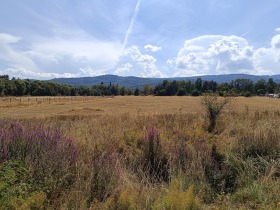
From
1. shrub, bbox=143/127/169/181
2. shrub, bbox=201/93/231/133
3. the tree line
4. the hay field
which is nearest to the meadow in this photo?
shrub, bbox=143/127/169/181

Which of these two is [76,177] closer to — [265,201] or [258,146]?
[265,201]

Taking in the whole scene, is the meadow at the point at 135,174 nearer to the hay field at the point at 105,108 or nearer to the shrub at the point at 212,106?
the shrub at the point at 212,106

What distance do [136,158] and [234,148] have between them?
286cm

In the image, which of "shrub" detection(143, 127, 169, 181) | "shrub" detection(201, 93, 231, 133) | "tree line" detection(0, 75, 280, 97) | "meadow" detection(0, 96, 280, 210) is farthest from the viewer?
"tree line" detection(0, 75, 280, 97)

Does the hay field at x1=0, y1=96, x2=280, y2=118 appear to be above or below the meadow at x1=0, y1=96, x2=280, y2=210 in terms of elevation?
below

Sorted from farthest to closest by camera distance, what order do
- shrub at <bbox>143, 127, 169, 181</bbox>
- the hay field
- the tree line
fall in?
the tree line
the hay field
shrub at <bbox>143, 127, 169, 181</bbox>

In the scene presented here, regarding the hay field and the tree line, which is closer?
the hay field

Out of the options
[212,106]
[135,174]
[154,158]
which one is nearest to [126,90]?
[212,106]

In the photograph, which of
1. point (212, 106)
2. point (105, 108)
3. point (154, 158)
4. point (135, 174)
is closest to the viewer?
point (135, 174)

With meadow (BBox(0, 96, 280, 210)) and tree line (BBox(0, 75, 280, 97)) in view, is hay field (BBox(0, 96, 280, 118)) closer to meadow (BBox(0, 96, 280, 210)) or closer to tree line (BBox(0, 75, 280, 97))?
meadow (BBox(0, 96, 280, 210))

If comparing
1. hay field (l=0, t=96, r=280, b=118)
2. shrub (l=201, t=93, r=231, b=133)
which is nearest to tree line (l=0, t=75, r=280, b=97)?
hay field (l=0, t=96, r=280, b=118)

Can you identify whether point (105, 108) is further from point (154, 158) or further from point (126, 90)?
point (126, 90)

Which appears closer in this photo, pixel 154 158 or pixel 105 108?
pixel 154 158

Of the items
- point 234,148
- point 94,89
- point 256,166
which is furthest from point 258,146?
point 94,89
